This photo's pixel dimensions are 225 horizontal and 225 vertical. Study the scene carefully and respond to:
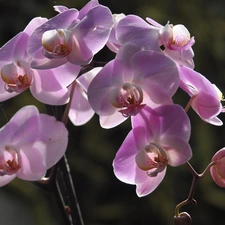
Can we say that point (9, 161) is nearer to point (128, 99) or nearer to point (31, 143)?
point (31, 143)

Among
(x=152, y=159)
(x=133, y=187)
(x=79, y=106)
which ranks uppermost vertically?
(x=152, y=159)

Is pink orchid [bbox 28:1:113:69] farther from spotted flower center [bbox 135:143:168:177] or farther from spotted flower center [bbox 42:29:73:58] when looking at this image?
spotted flower center [bbox 135:143:168:177]

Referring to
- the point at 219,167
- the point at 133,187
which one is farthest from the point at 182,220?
the point at 133,187

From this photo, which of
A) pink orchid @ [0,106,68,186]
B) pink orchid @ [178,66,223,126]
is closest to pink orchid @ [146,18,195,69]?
pink orchid @ [178,66,223,126]

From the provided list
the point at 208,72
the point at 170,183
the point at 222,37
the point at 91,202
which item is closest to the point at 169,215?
the point at 170,183

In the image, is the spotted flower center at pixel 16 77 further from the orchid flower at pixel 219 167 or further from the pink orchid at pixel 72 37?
the orchid flower at pixel 219 167

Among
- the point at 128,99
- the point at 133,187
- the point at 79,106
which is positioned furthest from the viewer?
the point at 133,187

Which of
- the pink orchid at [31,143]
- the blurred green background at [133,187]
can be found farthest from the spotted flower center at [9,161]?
the blurred green background at [133,187]
